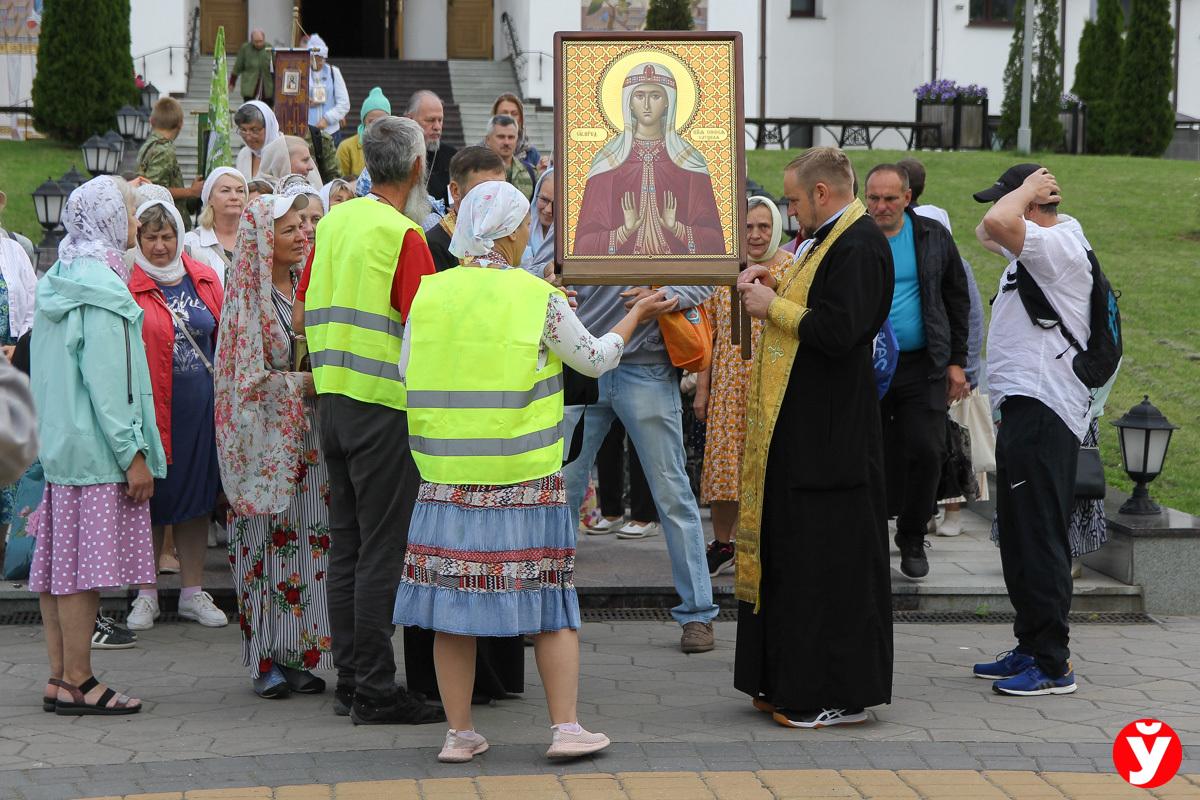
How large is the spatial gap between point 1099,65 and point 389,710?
95.0 ft

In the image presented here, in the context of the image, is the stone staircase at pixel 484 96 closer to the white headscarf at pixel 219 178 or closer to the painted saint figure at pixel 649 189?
the white headscarf at pixel 219 178

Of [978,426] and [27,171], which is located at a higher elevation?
[27,171]

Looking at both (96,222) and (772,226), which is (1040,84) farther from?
(96,222)

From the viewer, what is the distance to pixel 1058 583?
20.6 ft

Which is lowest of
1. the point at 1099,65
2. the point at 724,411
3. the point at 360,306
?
the point at 724,411

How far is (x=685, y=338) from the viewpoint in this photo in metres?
6.82

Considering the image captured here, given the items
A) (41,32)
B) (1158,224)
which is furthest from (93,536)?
(41,32)

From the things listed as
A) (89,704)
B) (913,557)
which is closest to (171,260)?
(89,704)

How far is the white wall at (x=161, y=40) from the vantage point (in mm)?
27000

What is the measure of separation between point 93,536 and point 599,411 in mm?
2238

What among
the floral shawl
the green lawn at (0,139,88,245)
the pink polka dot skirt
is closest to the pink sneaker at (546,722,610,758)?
the floral shawl

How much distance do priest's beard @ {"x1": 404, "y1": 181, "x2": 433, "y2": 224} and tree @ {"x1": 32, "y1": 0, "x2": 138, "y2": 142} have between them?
66.5 ft

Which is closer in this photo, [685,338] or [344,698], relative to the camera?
[344,698]

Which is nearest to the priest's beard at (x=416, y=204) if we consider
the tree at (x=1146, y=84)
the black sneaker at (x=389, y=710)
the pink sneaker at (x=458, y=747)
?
the black sneaker at (x=389, y=710)
